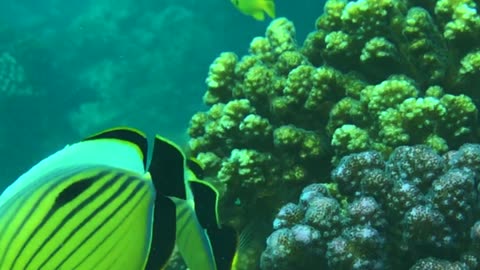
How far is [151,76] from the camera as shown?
14.7 m

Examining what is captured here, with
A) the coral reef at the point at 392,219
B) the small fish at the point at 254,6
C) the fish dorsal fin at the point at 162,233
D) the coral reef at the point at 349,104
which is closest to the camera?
the fish dorsal fin at the point at 162,233

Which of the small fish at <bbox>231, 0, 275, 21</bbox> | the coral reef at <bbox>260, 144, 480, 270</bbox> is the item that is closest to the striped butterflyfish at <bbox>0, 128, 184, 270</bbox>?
the coral reef at <bbox>260, 144, 480, 270</bbox>

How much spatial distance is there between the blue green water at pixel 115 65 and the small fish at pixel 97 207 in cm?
1151

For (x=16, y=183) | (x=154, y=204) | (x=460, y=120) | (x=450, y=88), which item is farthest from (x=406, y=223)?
(x=16, y=183)

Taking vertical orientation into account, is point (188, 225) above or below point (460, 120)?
below

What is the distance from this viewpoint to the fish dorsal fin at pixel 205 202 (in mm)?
1004

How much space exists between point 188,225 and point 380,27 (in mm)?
2724

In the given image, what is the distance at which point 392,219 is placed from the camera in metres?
2.32

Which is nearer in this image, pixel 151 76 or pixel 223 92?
pixel 223 92

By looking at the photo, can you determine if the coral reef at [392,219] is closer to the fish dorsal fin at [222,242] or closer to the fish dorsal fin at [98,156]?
the fish dorsal fin at [222,242]

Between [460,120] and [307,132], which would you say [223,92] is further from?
[460,120]

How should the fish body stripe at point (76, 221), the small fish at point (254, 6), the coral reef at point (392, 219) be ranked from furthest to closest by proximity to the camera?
the small fish at point (254, 6)
the coral reef at point (392, 219)
the fish body stripe at point (76, 221)

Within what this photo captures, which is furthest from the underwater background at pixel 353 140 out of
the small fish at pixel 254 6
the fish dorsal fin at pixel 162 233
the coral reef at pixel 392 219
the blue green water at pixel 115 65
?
the blue green water at pixel 115 65

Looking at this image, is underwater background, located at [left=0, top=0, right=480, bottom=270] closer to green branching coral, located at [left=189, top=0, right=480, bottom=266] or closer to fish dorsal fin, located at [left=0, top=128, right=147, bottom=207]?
green branching coral, located at [left=189, top=0, right=480, bottom=266]
